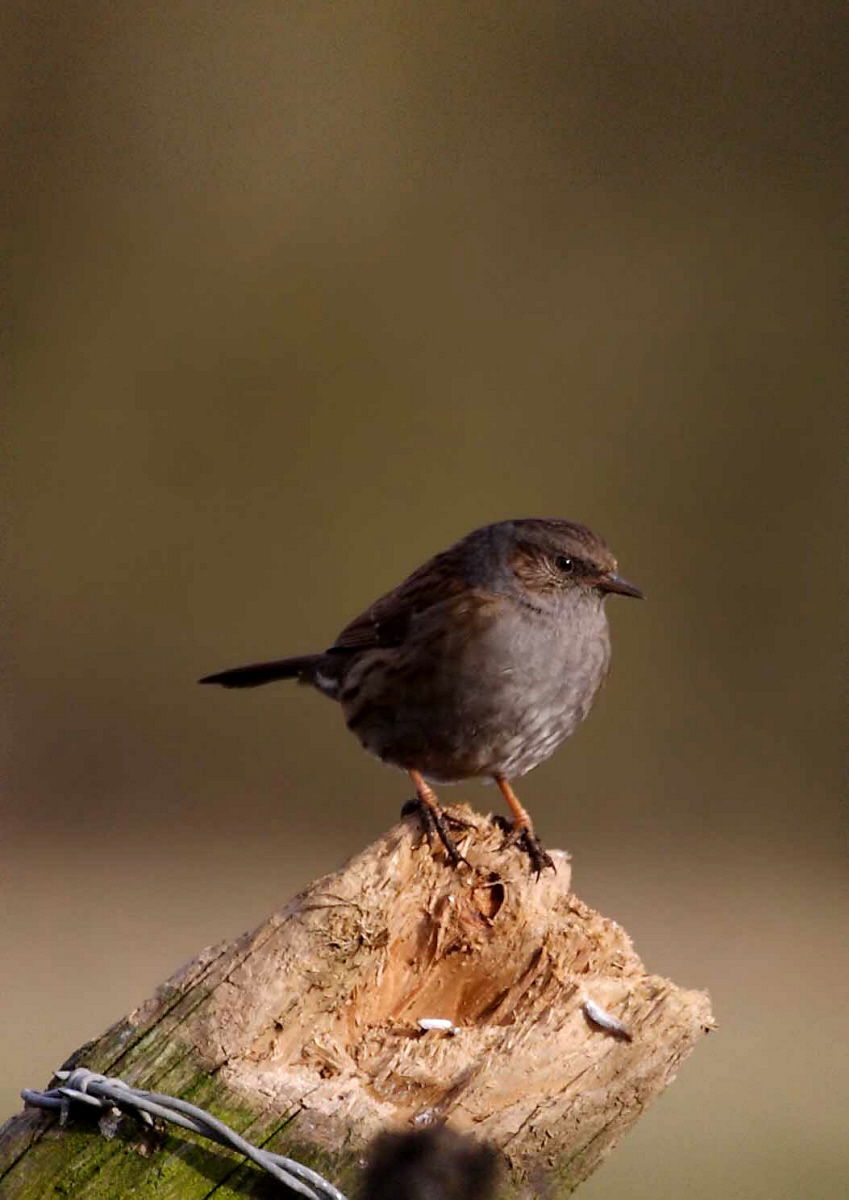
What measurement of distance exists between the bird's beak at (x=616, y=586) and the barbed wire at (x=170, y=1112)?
194cm

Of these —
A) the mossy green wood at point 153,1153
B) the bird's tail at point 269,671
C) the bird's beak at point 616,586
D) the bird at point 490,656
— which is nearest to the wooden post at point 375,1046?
the mossy green wood at point 153,1153

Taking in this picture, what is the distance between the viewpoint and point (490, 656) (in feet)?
13.9

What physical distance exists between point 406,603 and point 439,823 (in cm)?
114

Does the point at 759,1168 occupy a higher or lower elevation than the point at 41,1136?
higher

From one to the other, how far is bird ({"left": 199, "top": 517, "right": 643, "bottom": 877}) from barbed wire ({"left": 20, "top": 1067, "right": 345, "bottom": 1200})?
1614 mm

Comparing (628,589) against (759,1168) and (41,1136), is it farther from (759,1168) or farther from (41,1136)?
(759,1168)

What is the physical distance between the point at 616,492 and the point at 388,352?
161 cm

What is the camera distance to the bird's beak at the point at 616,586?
14.0 feet

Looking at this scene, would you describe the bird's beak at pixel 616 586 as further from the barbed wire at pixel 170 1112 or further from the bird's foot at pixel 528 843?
the barbed wire at pixel 170 1112

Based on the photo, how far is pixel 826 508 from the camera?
34.6ft

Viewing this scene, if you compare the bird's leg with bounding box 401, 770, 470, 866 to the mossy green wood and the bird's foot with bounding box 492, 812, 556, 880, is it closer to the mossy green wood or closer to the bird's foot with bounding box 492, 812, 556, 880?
the bird's foot with bounding box 492, 812, 556, 880

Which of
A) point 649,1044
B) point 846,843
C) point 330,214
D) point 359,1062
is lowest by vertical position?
point 359,1062

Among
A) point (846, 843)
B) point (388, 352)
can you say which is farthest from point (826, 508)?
point (388, 352)

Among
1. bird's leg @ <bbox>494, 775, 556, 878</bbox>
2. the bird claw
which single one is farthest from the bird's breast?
the bird claw
